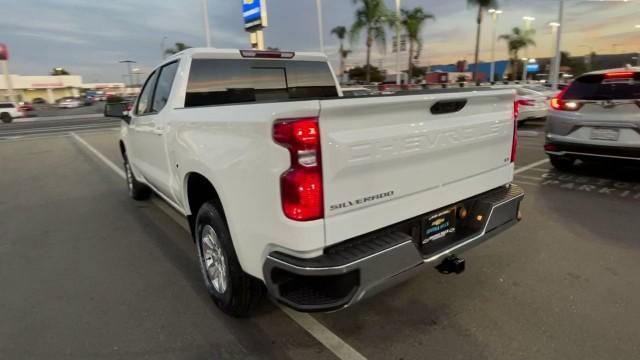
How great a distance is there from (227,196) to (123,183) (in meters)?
6.22

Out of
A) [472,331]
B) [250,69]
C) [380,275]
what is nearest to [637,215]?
[472,331]

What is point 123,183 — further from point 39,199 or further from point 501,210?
point 501,210

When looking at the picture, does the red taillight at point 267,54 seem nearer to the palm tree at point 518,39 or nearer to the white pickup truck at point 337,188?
the white pickup truck at point 337,188

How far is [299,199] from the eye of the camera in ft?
6.92

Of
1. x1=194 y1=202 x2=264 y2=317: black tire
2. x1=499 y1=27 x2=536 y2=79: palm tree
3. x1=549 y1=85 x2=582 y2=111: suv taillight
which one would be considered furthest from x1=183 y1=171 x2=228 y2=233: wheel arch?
x1=499 y1=27 x2=536 y2=79: palm tree

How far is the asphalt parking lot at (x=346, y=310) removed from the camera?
267 centimetres

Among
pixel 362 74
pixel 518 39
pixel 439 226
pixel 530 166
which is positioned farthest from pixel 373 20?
pixel 362 74

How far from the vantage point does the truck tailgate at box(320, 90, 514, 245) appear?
2.16m

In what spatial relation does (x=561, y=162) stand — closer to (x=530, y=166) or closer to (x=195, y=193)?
(x=530, y=166)

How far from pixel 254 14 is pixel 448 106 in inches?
947

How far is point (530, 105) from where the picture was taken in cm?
1393

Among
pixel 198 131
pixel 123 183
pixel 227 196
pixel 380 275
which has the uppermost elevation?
pixel 198 131

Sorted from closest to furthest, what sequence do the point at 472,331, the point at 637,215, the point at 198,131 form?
the point at 472,331 → the point at 198,131 → the point at 637,215

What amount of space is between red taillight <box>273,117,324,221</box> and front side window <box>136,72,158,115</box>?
124 inches
